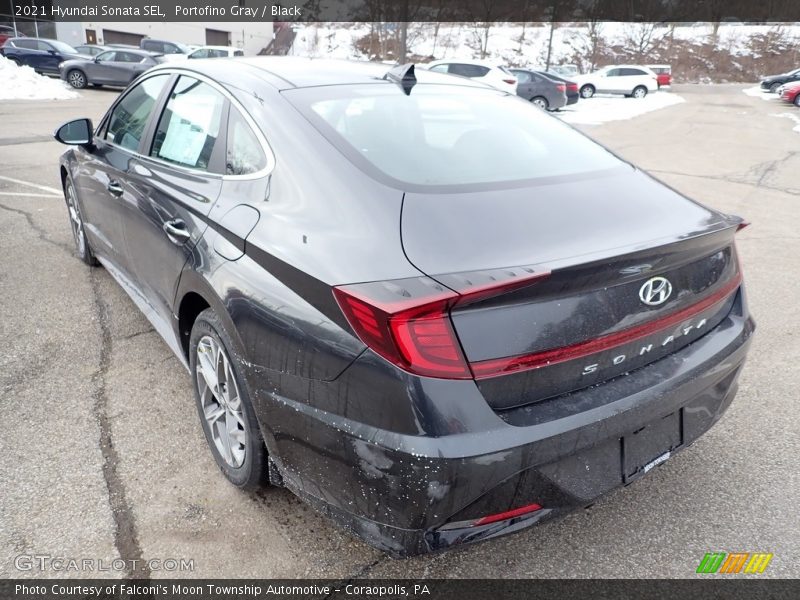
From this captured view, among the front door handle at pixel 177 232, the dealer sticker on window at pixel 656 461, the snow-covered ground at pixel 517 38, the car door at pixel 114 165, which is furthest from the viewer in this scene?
the snow-covered ground at pixel 517 38

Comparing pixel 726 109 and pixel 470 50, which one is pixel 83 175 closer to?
pixel 726 109

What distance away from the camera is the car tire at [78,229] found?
4578 mm

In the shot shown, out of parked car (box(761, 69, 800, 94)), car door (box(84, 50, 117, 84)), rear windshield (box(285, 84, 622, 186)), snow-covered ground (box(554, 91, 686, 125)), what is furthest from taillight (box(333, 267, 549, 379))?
parked car (box(761, 69, 800, 94))

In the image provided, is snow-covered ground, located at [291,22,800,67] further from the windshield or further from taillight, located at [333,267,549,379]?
taillight, located at [333,267,549,379]

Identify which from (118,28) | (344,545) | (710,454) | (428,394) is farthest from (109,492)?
(118,28)

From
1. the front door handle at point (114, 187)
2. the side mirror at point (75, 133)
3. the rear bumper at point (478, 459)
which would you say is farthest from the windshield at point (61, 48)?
the rear bumper at point (478, 459)

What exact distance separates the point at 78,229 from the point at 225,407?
3.10m

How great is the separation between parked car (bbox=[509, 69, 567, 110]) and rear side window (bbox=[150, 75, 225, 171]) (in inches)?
721

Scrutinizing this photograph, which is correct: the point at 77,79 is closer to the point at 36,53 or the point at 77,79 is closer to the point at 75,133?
the point at 36,53

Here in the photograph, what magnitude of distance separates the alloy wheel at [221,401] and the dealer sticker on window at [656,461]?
1.43 m

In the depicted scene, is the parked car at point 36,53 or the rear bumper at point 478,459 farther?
the parked car at point 36,53

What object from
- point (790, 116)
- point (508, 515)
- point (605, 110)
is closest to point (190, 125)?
point (508, 515)

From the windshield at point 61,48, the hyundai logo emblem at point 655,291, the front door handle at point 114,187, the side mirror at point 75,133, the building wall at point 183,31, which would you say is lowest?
the front door handle at point 114,187

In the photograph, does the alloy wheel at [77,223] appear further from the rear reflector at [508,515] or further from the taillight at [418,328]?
the rear reflector at [508,515]
